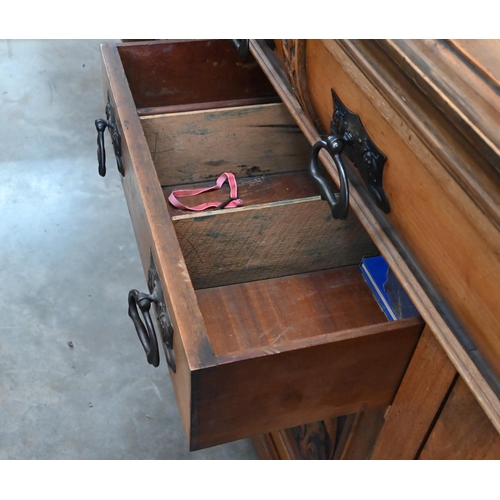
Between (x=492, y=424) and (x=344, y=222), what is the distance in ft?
1.51

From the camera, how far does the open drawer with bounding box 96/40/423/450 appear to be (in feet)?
2.16

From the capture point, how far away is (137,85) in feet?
4.19

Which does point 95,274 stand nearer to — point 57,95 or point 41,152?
point 41,152

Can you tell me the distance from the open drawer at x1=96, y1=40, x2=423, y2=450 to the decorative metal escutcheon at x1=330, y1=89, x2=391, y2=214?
150mm

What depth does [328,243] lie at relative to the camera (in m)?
0.99

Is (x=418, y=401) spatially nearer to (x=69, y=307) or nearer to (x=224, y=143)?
(x=224, y=143)

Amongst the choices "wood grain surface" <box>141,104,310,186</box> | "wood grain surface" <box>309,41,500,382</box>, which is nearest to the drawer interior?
"wood grain surface" <box>141,104,310,186</box>

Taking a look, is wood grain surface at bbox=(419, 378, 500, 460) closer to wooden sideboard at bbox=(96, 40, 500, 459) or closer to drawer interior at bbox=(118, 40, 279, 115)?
wooden sideboard at bbox=(96, 40, 500, 459)

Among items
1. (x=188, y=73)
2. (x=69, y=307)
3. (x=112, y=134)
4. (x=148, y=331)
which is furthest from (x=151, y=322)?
(x=69, y=307)

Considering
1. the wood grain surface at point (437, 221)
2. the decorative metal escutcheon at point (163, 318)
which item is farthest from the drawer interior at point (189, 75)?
the wood grain surface at point (437, 221)

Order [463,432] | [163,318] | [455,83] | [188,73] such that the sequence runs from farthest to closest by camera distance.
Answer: [188,73] < [163,318] < [463,432] < [455,83]

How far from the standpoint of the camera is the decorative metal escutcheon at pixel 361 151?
67cm

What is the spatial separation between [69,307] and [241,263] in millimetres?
913

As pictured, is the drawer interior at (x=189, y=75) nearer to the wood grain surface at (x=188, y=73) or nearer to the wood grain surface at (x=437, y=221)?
the wood grain surface at (x=188, y=73)
